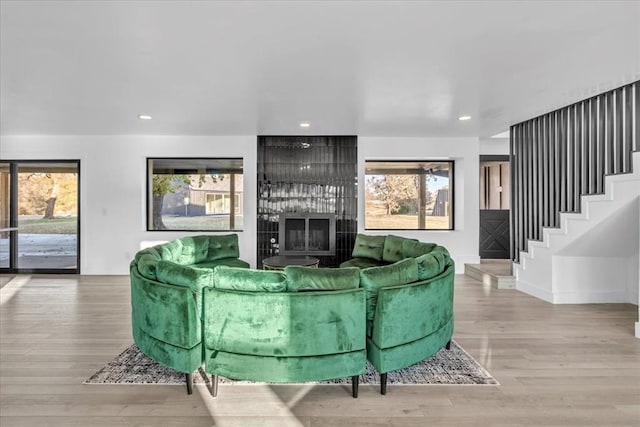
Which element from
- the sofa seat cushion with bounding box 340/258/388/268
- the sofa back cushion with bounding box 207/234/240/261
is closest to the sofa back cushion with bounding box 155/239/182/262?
the sofa back cushion with bounding box 207/234/240/261

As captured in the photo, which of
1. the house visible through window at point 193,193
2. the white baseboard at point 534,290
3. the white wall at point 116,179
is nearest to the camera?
the white baseboard at point 534,290

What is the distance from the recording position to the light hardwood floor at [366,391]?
226 cm

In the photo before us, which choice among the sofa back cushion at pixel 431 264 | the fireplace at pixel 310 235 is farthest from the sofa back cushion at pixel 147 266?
the fireplace at pixel 310 235

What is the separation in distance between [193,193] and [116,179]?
54.4 inches

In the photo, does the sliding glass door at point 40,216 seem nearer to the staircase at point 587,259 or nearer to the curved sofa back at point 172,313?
the curved sofa back at point 172,313

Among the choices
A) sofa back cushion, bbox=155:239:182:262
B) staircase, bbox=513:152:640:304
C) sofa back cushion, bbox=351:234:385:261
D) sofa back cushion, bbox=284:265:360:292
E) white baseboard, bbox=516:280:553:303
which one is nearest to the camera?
sofa back cushion, bbox=284:265:360:292

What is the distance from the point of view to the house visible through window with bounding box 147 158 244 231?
274 inches

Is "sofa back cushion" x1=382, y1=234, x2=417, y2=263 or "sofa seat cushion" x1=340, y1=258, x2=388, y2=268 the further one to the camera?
"sofa seat cushion" x1=340, y1=258, x2=388, y2=268

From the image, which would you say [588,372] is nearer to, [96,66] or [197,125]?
[96,66]

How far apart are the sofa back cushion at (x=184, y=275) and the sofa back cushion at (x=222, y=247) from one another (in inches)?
105

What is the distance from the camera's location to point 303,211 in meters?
6.75

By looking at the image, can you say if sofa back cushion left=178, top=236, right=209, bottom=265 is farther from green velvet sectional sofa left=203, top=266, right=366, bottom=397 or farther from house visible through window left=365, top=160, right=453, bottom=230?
house visible through window left=365, top=160, right=453, bottom=230

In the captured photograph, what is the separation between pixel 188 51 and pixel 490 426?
353cm

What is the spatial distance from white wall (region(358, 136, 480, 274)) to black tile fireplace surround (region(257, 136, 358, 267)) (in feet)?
1.10
